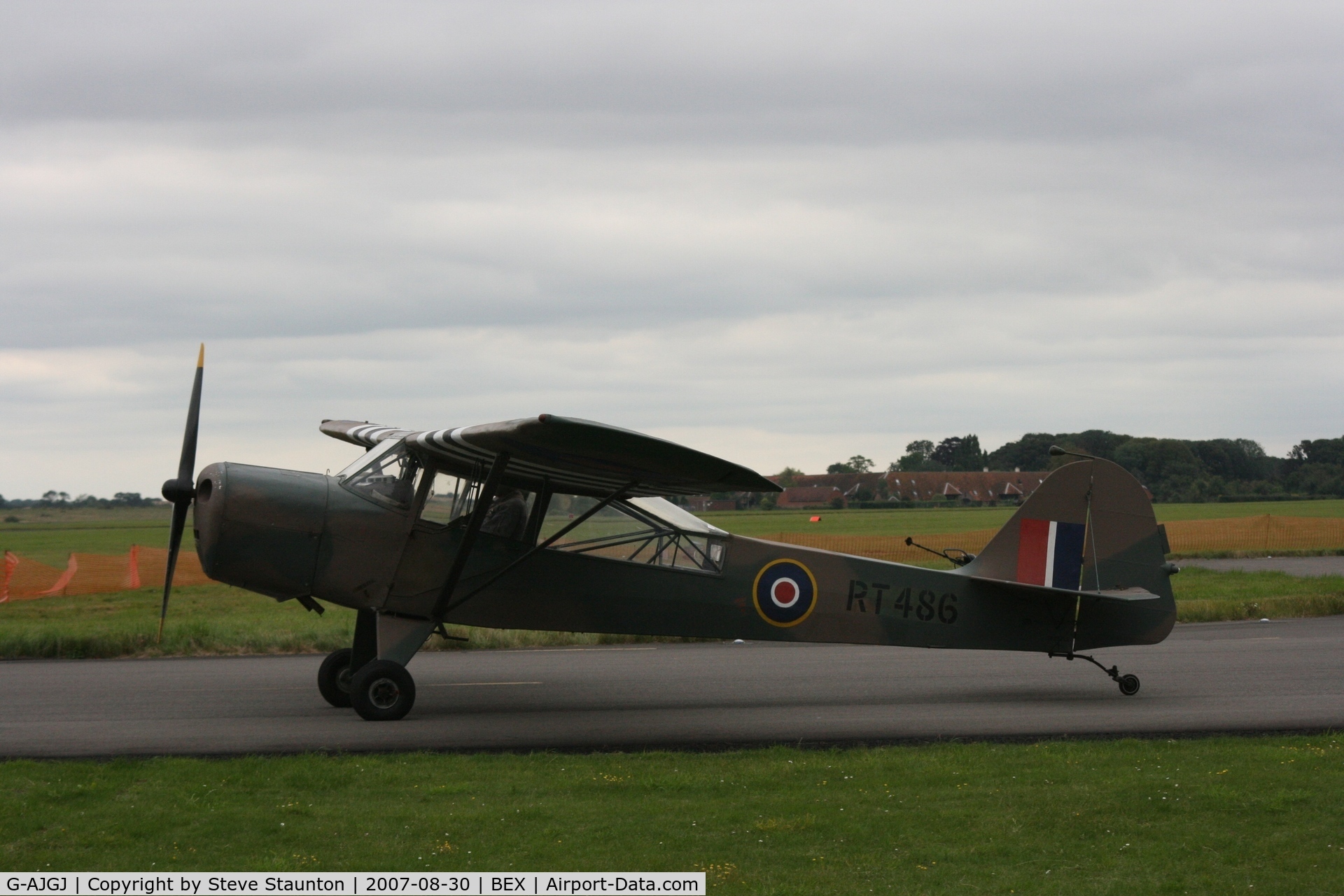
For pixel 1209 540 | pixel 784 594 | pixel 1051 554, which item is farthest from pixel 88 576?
pixel 1209 540

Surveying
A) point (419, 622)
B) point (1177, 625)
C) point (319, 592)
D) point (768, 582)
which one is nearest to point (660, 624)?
point (768, 582)

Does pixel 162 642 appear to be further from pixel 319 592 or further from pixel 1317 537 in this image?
pixel 1317 537

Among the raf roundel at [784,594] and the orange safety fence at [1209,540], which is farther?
the orange safety fence at [1209,540]

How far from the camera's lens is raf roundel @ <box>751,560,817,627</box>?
12109mm

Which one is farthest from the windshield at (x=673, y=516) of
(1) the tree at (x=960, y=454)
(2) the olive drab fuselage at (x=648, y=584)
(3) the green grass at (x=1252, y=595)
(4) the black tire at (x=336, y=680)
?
(1) the tree at (x=960, y=454)

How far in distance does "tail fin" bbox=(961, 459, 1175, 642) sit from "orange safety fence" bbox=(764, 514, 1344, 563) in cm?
2326

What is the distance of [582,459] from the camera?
1007 cm

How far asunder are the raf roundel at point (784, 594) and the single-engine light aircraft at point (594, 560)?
0.06 ft

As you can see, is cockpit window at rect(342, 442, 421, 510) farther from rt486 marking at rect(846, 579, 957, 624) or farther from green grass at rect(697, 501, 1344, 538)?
green grass at rect(697, 501, 1344, 538)

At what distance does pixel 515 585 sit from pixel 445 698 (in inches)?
64.7

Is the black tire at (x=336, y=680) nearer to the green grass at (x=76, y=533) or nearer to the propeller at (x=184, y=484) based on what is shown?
the propeller at (x=184, y=484)

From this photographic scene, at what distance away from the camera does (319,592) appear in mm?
11016

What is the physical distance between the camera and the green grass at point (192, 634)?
52.7 ft

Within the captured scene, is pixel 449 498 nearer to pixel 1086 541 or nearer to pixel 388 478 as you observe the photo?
pixel 388 478
